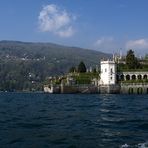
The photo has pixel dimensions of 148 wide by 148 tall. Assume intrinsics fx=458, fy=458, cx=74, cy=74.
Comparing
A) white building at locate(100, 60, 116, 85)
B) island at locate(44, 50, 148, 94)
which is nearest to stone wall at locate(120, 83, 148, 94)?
island at locate(44, 50, 148, 94)

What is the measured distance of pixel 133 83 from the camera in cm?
18612

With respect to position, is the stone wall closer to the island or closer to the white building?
the island

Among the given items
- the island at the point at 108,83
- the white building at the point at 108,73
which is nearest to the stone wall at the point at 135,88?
the island at the point at 108,83

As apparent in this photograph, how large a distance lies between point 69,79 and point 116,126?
15932 centimetres

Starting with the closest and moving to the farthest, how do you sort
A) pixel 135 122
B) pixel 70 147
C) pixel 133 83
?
pixel 70 147, pixel 135 122, pixel 133 83

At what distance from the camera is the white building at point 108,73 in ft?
632

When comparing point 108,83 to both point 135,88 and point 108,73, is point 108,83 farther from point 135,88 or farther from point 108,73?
point 135,88

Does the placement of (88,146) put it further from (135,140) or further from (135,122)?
(135,122)

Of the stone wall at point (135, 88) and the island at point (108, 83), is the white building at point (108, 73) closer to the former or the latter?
the island at point (108, 83)

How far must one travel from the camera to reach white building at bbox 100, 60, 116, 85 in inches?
7590

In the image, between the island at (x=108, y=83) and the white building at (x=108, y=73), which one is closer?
the island at (x=108, y=83)

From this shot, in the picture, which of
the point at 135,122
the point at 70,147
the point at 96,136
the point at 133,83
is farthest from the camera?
the point at 133,83

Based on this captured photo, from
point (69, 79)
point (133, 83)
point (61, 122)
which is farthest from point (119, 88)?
point (61, 122)

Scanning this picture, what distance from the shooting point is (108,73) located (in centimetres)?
19262
